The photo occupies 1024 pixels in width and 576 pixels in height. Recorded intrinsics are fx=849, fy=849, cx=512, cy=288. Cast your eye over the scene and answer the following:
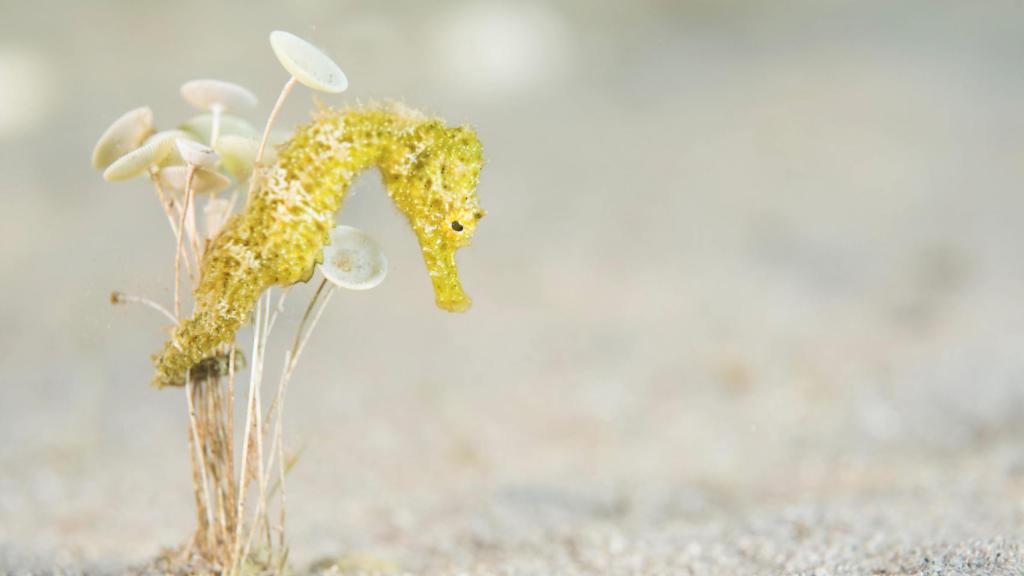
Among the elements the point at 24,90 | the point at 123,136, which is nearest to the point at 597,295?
the point at 123,136

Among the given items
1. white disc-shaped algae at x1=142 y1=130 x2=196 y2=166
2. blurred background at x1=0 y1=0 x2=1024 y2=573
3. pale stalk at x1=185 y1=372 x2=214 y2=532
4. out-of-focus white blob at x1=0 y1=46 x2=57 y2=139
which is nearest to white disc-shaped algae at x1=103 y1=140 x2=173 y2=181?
white disc-shaped algae at x1=142 y1=130 x2=196 y2=166

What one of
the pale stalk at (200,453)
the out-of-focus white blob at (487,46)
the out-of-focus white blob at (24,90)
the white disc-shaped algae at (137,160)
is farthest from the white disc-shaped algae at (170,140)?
the out-of-focus white blob at (24,90)

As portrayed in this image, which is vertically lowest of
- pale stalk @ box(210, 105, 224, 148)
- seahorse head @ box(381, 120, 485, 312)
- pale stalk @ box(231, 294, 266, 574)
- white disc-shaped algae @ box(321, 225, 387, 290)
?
pale stalk @ box(231, 294, 266, 574)

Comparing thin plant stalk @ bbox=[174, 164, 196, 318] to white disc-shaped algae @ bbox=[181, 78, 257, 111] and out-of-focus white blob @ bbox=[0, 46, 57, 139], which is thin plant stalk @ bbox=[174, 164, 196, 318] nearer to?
white disc-shaped algae @ bbox=[181, 78, 257, 111]

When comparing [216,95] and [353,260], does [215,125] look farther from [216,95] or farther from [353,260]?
[353,260]

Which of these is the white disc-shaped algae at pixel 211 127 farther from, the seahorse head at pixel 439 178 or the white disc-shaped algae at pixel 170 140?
the seahorse head at pixel 439 178
